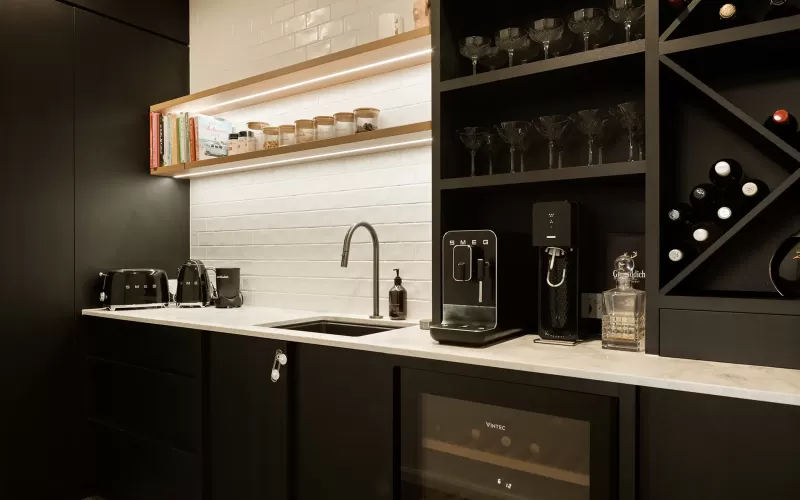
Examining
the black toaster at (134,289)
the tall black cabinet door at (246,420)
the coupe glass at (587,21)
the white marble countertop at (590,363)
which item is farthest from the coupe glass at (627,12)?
the black toaster at (134,289)

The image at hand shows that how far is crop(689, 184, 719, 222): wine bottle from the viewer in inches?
65.0

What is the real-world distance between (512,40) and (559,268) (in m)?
0.79

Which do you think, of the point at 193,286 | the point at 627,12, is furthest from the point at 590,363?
the point at 193,286

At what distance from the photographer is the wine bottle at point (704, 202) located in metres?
1.65

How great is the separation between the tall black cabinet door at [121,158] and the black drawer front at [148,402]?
1.53ft

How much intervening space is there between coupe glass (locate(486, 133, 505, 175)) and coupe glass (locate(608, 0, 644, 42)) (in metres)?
0.53

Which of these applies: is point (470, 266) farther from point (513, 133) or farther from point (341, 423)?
point (341, 423)

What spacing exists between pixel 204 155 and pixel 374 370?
1.81 metres

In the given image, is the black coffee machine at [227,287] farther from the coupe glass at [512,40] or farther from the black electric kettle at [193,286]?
the coupe glass at [512,40]

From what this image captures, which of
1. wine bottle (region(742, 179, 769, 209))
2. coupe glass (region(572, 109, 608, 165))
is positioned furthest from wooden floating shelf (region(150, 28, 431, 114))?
wine bottle (region(742, 179, 769, 209))

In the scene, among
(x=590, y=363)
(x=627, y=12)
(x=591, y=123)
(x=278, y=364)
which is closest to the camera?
(x=590, y=363)

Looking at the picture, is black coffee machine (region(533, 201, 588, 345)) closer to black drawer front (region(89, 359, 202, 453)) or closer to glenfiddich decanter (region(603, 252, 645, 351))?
glenfiddich decanter (region(603, 252, 645, 351))

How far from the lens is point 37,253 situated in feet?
→ 9.38

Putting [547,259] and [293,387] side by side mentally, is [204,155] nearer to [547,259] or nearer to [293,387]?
[293,387]
